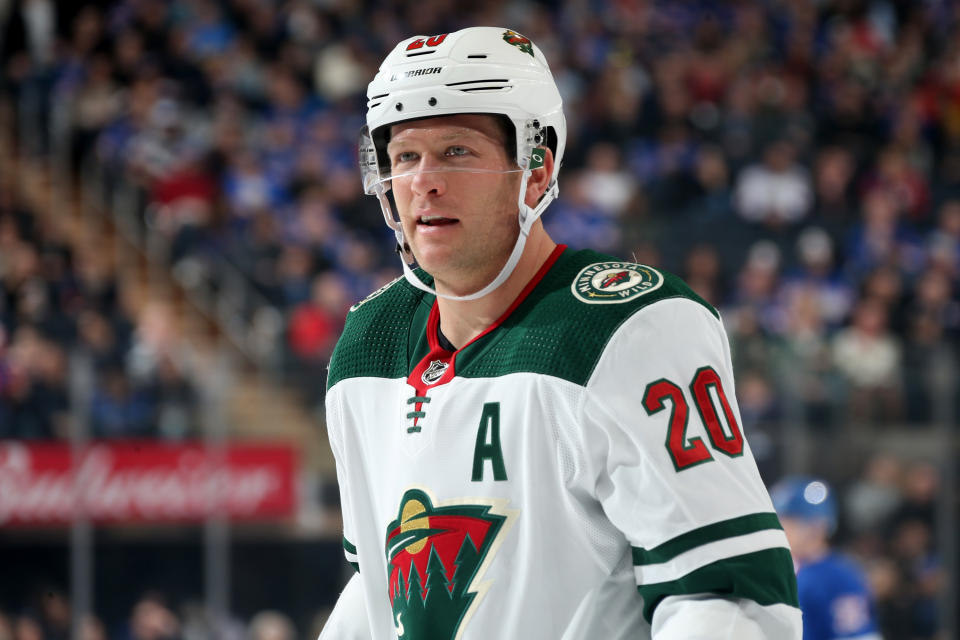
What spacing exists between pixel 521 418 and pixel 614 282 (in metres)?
0.23

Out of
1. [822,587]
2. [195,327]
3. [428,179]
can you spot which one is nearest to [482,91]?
[428,179]

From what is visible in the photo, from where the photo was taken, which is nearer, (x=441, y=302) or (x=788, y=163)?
(x=441, y=302)

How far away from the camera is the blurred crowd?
6789 mm

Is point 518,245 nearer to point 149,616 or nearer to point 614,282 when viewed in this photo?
point 614,282

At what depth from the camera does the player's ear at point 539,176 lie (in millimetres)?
1990

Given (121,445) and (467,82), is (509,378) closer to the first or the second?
(467,82)

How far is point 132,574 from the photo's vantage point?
6559 millimetres

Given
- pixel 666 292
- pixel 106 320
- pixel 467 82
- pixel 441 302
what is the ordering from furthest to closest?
1. pixel 106 320
2. pixel 441 302
3. pixel 467 82
4. pixel 666 292

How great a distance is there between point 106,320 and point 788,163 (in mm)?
4795

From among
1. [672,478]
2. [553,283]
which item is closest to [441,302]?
[553,283]

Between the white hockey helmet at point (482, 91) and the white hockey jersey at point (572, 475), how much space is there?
6.1 inches

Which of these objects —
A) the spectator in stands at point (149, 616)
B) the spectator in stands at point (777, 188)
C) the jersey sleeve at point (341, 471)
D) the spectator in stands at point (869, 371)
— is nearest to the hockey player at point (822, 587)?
the spectator in stands at point (869, 371)

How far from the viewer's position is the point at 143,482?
6.62 m

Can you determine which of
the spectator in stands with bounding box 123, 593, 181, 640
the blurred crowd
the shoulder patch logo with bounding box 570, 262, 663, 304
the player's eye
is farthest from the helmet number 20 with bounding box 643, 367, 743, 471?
the spectator in stands with bounding box 123, 593, 181, 640
